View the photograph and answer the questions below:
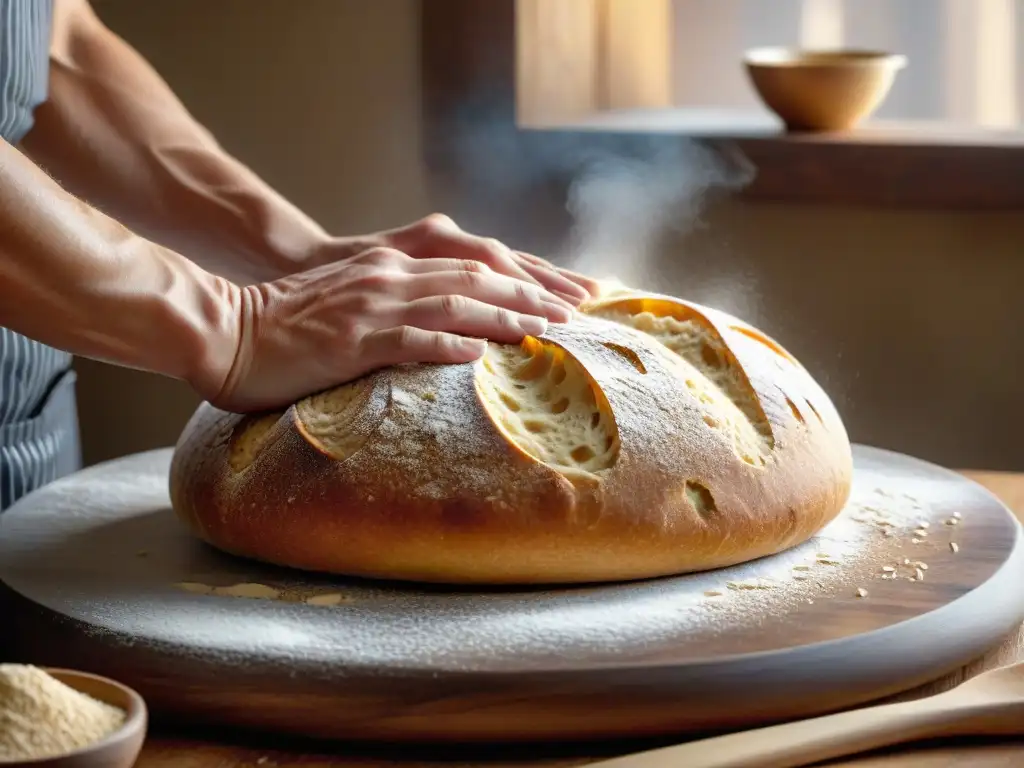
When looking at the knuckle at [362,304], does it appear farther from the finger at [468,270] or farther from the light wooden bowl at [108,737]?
the light wooden bowl at [108,737]

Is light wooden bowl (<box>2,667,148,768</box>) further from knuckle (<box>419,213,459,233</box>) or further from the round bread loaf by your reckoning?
knuckle (<box>419,213,459,233</box>)

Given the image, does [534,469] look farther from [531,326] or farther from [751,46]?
[751,46]

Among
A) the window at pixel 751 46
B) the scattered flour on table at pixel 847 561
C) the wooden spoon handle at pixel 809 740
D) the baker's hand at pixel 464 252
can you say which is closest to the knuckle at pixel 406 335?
the baker's hand at pixel 464 252

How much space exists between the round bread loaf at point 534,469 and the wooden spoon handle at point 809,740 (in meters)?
0.23

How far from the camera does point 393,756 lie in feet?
2.97

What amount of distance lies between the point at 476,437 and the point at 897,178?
3.98 feet

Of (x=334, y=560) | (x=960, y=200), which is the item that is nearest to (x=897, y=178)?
(x=960, y=200)

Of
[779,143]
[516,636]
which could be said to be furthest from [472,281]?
[779,143]

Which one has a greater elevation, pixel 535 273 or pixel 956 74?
pixel 956 74

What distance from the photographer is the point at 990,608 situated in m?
1.07

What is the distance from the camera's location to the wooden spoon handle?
0.82 meters

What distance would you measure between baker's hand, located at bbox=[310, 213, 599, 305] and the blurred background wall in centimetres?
84

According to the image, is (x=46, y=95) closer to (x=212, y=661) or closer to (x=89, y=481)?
→ (x=89, y=481)

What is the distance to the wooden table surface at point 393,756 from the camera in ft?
2.91
